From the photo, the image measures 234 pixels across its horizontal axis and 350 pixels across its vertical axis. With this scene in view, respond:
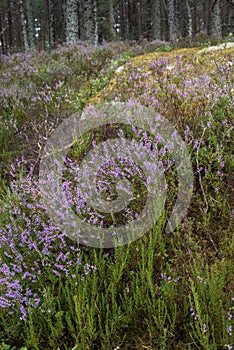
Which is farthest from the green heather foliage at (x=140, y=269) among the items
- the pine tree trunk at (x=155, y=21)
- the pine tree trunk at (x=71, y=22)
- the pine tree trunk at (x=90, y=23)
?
the pine tree trunk at (x=155, y=21)

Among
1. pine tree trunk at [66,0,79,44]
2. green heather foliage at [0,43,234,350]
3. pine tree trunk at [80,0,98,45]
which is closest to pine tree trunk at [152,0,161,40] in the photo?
pine tree trunk at [80,0,98,45]

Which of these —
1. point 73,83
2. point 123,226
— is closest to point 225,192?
point 123,226

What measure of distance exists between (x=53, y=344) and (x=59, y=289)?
1.02 feet

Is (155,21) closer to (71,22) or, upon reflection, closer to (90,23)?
(90,23)

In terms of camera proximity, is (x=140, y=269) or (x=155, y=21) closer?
(x=140, y=269)

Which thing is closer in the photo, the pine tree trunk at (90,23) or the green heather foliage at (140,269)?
the green heather foliage at (140,269)

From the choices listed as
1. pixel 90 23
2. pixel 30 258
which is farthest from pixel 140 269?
pixel 90 23

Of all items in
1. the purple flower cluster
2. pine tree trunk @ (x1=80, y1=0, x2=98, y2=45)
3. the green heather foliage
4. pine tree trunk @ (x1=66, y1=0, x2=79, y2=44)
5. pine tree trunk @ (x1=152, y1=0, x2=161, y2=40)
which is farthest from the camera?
pine tree trunk @ (x1=152, y1=0, x2=161, y2=40)

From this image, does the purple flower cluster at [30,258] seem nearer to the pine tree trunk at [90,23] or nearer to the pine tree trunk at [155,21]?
the pine tree trunk at [90,23]

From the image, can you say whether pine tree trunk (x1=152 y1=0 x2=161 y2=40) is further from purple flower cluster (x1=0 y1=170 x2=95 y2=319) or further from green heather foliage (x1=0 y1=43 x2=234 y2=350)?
purple flower cluster (x1=0 y1=170 x2=95 y2=319)

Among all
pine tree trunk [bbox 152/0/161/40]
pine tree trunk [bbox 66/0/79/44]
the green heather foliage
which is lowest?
the green heather foliage

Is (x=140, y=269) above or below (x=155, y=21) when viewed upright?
below

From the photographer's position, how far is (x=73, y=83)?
629 cm

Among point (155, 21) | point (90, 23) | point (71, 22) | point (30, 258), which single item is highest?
point (155, 21)
